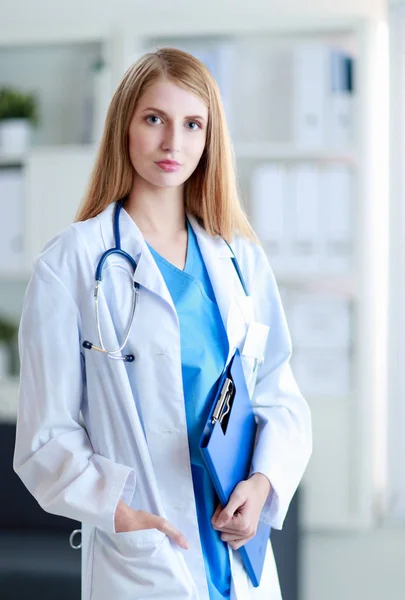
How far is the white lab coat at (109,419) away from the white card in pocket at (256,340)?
135mm

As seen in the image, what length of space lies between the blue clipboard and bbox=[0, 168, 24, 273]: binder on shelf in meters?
1.84

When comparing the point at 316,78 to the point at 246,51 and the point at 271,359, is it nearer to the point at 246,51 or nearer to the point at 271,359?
the point at 246,51

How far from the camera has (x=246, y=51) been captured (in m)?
2.98

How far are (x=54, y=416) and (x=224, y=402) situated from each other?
0.74ft

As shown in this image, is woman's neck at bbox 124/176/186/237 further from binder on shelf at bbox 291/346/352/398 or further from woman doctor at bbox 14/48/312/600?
binder on shelf at bbox 291/346/352/398

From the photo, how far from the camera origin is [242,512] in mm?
1146

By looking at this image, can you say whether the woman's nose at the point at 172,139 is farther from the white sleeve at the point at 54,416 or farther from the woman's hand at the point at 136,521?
the woman's hand at the point at 136,521

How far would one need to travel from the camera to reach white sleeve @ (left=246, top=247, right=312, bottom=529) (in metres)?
1.21

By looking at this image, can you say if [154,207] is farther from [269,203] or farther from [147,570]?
[269,203]

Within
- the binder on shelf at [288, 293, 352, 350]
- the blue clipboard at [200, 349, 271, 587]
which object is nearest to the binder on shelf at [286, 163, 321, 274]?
the binder on shelf at [288, 293, 352, 350]

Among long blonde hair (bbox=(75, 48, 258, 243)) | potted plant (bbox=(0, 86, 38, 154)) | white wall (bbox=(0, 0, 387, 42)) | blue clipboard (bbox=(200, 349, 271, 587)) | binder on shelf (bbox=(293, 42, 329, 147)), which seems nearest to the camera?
blue clipboard (bbox=(200, 349, 271, 587))

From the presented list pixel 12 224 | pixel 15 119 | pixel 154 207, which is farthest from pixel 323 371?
pixel 154 207

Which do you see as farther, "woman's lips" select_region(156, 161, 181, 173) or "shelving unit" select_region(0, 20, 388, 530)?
"shelving unit" select_region(0, 20, 388, 530)

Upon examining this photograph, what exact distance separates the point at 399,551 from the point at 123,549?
2.08 meters
